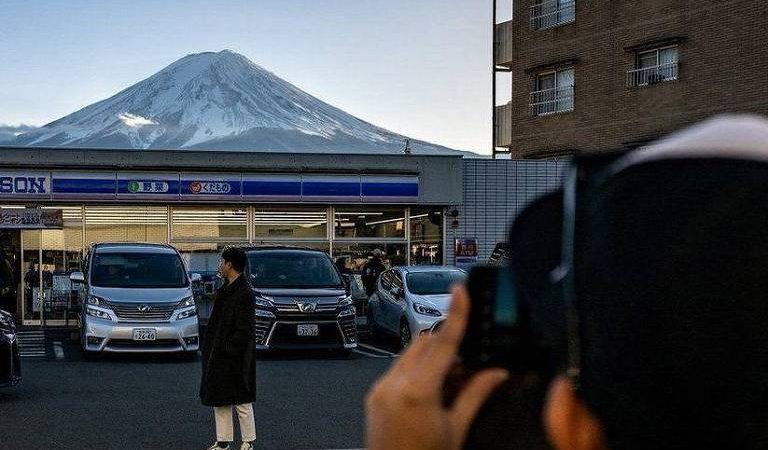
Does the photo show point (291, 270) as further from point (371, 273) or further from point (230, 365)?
point (230, 365)

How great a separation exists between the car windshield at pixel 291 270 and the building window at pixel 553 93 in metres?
14.4

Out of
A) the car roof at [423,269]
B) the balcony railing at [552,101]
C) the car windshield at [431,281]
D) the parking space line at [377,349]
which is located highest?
the balcony railing at [552,101]

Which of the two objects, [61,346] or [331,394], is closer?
[331,394]

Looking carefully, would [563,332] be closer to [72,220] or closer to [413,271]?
[413,271]

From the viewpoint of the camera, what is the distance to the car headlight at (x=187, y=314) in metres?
17.9

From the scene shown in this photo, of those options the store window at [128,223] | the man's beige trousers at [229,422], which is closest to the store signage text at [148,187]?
the store window at [128,223]

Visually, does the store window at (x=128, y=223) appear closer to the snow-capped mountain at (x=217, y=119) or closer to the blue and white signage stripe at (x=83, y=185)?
the blue and white signage stripe at (x=83, y=185)

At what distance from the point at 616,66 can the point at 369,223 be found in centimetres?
894

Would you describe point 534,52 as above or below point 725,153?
above

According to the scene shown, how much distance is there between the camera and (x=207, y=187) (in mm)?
25000

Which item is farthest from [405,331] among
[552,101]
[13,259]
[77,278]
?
[552,101]

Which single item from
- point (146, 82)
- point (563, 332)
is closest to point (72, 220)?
point (563, 332)

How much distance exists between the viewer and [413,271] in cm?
2023

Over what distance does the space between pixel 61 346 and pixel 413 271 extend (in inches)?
254
